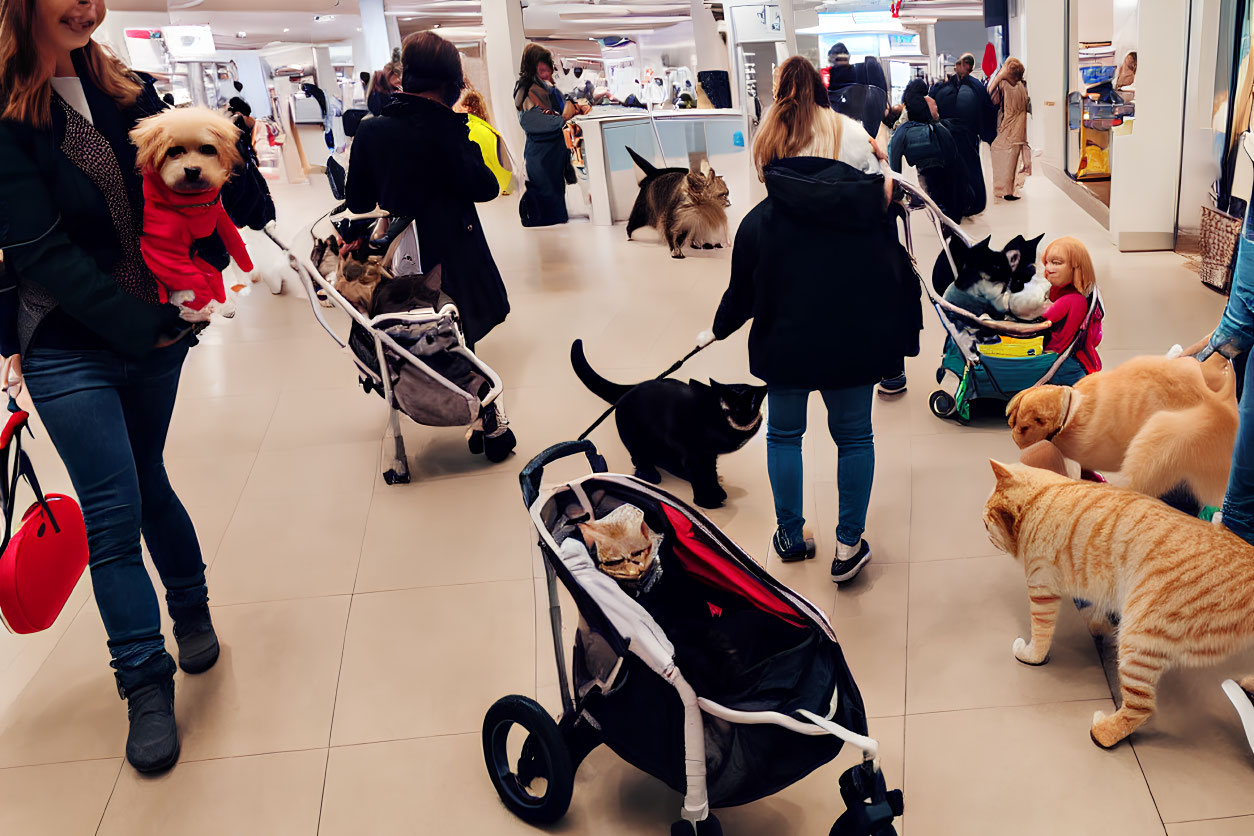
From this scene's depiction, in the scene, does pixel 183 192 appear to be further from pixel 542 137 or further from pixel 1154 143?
pixel 542 137

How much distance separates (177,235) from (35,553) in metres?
0.80

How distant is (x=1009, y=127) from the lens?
9016mm

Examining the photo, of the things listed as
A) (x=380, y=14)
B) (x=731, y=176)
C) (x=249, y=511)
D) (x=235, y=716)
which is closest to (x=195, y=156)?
(x=235, y=716)

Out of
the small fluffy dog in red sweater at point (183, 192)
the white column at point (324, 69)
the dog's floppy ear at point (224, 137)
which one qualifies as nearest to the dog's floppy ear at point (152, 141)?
the small fluffy dog in red sweater at point (183, 192)

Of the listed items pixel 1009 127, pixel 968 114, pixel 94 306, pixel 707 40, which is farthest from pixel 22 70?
pixel 707 40

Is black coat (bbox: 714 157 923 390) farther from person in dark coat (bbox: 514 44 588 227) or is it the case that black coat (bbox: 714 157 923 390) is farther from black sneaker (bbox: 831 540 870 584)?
person in dark coat (bbox: 514 44 588 227)

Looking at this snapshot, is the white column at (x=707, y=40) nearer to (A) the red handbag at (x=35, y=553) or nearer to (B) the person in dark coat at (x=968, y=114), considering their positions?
(B) the person in dark coat at (x=968, y=114)

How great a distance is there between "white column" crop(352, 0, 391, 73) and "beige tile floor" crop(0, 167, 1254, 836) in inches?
536

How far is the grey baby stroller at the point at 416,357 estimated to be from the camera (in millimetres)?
3814

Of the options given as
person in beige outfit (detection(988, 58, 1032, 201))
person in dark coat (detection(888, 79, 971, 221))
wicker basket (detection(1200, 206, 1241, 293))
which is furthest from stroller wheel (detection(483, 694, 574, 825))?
person in beige outfit (detection(988, 58, 1032, 201))

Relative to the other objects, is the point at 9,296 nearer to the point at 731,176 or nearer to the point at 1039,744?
the point at 1039,744

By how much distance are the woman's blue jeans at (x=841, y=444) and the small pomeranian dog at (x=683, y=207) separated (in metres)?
5.06

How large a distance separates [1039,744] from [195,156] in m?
2.30

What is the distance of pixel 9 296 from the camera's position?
2273mm
